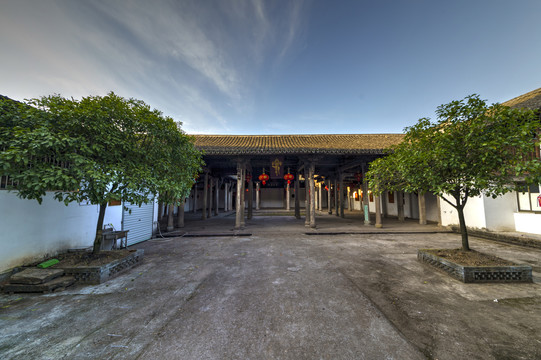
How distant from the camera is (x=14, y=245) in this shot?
12.5 ft

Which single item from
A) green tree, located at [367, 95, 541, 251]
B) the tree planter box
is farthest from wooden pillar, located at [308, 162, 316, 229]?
the tree planter box

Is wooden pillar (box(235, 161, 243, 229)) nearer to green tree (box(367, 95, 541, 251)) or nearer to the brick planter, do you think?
the brick planter

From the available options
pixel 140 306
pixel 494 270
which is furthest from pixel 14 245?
pixel 494 270

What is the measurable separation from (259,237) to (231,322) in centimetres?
535

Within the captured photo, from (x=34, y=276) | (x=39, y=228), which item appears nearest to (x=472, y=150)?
(x=34, y=276)

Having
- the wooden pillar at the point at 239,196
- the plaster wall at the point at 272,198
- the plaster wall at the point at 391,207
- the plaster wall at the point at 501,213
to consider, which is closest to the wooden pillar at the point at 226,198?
the plaster wall at the point at 272,198

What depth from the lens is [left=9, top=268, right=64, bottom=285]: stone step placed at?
10.9 ft

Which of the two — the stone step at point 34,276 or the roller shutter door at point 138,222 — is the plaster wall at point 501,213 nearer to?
the roller shutter door at point 138,222

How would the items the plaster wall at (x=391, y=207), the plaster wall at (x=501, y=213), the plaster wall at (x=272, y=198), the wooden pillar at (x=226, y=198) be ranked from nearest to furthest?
the plaster wall at (x=501, y=213) < the plaster wall at (x=391, y=207) < the wooden pillar at (x=226, y=198) < the plaster wall at (x=272, y=198)

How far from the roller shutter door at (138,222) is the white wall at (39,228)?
103cm

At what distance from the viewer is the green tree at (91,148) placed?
3.09 m

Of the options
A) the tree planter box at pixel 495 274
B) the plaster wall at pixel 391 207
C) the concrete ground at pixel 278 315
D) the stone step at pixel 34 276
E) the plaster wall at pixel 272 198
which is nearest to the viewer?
the concrete ground at pixel 278 315

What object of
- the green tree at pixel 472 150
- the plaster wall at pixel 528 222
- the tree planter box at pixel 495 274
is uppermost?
the green tree at pixel 472 150

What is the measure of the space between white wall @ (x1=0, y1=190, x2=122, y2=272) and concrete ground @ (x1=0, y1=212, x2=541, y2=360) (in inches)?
42.3
